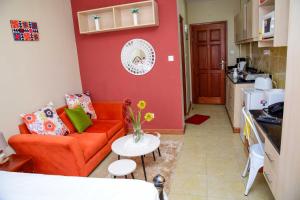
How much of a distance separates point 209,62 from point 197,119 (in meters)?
1.87

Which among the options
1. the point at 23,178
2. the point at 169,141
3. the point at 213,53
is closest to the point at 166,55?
the point at 169,141

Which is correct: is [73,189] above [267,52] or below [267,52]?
below

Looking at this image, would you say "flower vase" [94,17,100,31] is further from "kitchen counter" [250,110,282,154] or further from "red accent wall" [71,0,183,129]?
"kitchen counter" [250,110,282,154]

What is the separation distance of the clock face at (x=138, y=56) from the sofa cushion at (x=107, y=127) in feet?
3.34

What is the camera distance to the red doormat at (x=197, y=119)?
4616 mm

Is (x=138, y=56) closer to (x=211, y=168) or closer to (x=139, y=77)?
(x=139, y=77)

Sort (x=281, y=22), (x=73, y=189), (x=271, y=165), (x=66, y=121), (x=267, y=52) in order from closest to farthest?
(x=73, y=189)
(x=271, y=165)
(x=281, y=22)
(x=66, y=121)
(x=267, y=52)

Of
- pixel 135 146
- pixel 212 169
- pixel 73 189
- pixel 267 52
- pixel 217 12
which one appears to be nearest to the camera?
pixel 73 189

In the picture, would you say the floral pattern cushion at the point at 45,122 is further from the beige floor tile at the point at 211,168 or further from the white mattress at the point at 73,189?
the white mattress at the point at 73,189

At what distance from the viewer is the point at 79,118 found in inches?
132

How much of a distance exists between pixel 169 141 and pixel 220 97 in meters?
2.81

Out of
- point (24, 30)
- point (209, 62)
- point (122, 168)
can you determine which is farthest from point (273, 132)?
point (209, 62)

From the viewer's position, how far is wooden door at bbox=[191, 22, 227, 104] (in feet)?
18.6

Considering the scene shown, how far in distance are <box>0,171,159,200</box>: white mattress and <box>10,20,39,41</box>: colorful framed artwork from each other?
2.00 m
